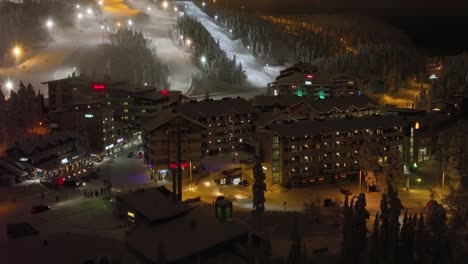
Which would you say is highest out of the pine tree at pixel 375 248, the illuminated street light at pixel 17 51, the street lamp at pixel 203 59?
the illuminated street light at pixel 17 51

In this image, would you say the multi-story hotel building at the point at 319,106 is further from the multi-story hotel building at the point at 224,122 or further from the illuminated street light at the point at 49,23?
the illuminated street light at the point at 49,23

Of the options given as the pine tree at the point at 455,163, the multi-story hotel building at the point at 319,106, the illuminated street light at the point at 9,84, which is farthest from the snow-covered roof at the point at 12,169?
the illuminated street light at the point at 9,84

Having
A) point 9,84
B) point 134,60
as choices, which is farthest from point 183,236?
point 134,60

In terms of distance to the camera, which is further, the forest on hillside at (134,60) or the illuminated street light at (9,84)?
the forest on hillside at (134,60)

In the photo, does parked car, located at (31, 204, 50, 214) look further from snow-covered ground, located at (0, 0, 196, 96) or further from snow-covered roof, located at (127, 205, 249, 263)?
snow-covered ground, located at (0, 0, 196, 96)

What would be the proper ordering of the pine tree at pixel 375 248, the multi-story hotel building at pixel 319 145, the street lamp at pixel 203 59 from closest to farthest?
1. the pine tree at pixel 375 248
2. the multi-story hotel building at pixel 319 145
3. the street lamp at pixel 203 59

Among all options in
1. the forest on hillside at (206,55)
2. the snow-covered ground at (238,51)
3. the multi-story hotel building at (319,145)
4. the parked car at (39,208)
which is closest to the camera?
the parked car at (39,208)

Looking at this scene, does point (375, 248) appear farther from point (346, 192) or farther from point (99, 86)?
point (99, 86)

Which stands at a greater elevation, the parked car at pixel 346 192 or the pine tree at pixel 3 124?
the pine tree at pixel 3 124
